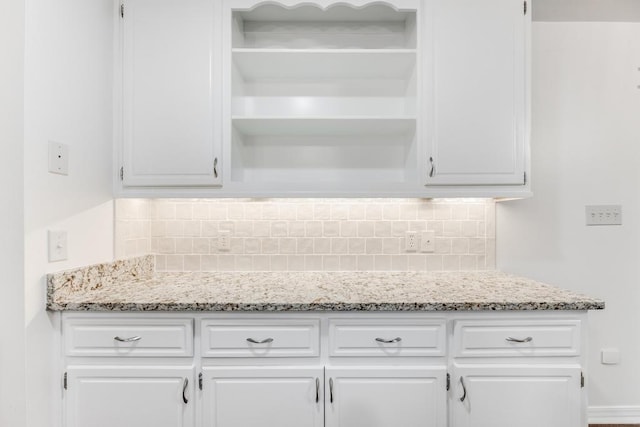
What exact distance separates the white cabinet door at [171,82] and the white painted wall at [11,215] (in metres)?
0.48

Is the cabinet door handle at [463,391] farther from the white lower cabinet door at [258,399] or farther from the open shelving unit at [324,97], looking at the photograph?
the open shelving unit at [324,97]

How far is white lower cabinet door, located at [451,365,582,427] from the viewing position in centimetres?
141

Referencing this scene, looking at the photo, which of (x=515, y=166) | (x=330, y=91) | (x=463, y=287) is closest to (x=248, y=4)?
(x=330, y=91)

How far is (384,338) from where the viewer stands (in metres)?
1.42

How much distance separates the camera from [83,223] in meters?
1.56

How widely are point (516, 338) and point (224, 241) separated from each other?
150 centimetres

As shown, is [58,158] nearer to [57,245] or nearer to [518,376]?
[57,245]

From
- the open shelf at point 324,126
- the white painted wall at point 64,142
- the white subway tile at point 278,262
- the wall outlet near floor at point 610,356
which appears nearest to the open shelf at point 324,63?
the open shelf at point 324,126

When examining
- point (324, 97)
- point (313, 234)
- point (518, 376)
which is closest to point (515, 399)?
point (518, 376)

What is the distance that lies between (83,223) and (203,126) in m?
0.67

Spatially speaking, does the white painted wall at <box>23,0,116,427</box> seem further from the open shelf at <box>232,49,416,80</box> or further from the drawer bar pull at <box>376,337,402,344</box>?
the drawer bar pull at <box>376,337,402,344</box>

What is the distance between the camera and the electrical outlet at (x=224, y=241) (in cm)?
206

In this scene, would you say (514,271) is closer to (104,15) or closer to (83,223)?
(83,223)

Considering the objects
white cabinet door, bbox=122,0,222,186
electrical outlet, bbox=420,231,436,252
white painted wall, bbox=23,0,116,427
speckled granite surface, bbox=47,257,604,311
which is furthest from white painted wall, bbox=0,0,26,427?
electrical outlet, bbox=420,231,436,252
